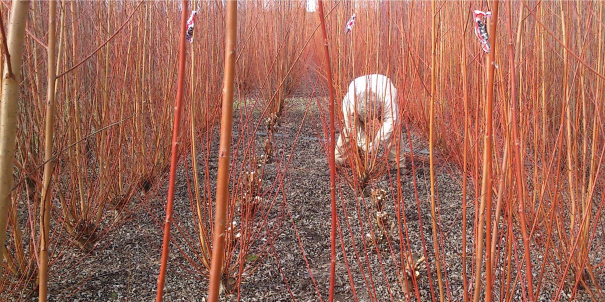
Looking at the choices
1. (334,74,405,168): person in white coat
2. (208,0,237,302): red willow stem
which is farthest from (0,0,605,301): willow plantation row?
(208,0,237,302): red willow stem

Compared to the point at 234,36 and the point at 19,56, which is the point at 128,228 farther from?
the point at 234,36

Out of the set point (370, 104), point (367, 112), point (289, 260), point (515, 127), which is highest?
point (515, 127)

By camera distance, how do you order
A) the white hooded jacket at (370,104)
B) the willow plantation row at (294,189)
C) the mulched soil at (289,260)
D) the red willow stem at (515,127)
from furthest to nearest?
the white hooded jacket at (370,104) < the mulched soil at (289,260) < the willow plantation row at (294,189) < the red willow stem at (515,127)

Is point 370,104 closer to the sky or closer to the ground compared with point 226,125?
closer to the ground

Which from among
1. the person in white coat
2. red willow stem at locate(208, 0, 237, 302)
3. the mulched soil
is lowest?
the mulched soil

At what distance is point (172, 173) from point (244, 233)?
4.25ft

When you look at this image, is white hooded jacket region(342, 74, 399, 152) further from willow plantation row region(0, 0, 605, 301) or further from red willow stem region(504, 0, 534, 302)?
red willow stem region(504, 0, 534, 302)

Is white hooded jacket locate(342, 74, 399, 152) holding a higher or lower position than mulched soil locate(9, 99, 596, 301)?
higher

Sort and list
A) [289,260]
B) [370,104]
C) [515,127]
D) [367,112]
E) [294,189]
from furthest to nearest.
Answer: [367,112] → [294,189] → [370,104] → [289,260] → [515,127]

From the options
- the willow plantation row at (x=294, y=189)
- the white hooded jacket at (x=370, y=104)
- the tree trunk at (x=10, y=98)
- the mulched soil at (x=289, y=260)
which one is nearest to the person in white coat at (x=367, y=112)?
the white hooded jacket at (x=370, y=104)

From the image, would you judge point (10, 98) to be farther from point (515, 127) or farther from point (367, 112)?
point (367, 112)

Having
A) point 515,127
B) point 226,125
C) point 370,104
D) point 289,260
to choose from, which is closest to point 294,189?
point 370,104

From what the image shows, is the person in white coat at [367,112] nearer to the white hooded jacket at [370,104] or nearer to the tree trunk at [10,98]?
the white hooded jacket at [370,104]

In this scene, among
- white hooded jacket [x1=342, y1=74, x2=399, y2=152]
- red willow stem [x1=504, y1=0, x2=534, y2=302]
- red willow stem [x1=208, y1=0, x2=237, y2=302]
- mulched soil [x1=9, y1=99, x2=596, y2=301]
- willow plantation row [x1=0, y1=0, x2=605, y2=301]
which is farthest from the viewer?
white hooded jacket [x1=342, y1=74, x2=399, y2=152]
